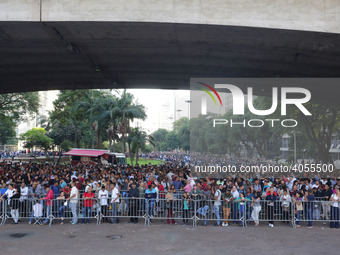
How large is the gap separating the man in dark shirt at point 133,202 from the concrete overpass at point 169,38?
20.5 ft

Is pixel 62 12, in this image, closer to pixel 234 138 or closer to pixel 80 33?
pixel 80 33

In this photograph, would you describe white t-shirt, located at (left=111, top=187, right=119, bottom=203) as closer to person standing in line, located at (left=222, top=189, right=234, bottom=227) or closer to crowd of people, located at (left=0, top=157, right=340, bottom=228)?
crowd of people, located at (left=0, top=157, right=340, bottom=228)

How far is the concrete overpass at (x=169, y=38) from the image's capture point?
11.4m

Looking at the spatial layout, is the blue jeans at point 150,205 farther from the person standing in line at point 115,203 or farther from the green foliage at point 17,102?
the green foliage at point 17,102

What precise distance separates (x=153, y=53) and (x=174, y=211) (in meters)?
8.41

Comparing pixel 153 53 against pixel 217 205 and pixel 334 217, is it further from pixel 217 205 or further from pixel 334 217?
pixel 334 217

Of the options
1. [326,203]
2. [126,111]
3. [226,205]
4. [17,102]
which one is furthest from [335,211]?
[17,102]

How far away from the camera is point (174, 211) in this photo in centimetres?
1236

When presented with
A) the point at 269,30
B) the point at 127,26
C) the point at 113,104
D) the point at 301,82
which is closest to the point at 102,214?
the point at 127,26

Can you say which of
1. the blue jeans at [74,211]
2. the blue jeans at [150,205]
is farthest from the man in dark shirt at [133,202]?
the blue jeans at [74,211]

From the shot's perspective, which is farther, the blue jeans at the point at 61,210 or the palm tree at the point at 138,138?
the palm tree at the point at 138,138

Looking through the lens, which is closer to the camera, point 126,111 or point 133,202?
point 133,202

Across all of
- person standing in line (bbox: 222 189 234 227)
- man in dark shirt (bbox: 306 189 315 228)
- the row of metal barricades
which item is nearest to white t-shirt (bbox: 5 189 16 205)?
the row of metal barricades

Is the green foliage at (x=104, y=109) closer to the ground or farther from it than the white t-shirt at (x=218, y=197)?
farther from it
